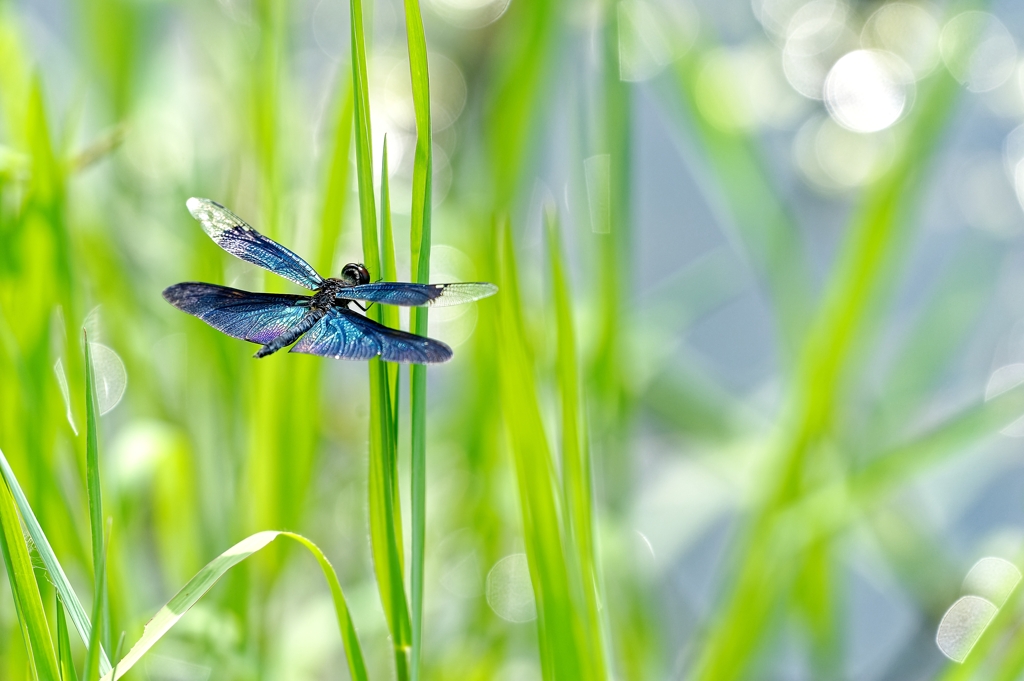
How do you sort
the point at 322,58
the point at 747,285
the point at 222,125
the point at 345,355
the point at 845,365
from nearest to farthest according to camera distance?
the point at 345,355 → the point at 845,365 → the point at 222,125 → the point at 747,285 → the point at 322,58

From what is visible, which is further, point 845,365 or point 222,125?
point 222,125

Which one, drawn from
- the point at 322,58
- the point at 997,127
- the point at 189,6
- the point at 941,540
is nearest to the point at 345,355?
the point at 941,540

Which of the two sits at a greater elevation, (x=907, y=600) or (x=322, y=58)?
(x=322, y=58)

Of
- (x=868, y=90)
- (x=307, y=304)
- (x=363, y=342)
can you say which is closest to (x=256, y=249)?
(x=307, y=304)

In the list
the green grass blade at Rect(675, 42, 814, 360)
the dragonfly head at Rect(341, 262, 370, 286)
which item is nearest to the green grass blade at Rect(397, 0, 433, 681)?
the dragonfly head at Rect(341, 262, 370, 286)

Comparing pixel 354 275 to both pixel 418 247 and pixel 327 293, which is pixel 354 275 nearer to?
pixel 327 293

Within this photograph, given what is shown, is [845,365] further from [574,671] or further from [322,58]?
[322,58]

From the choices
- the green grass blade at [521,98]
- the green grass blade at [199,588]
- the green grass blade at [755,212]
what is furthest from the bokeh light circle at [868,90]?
the green grass blade at [199,588]
